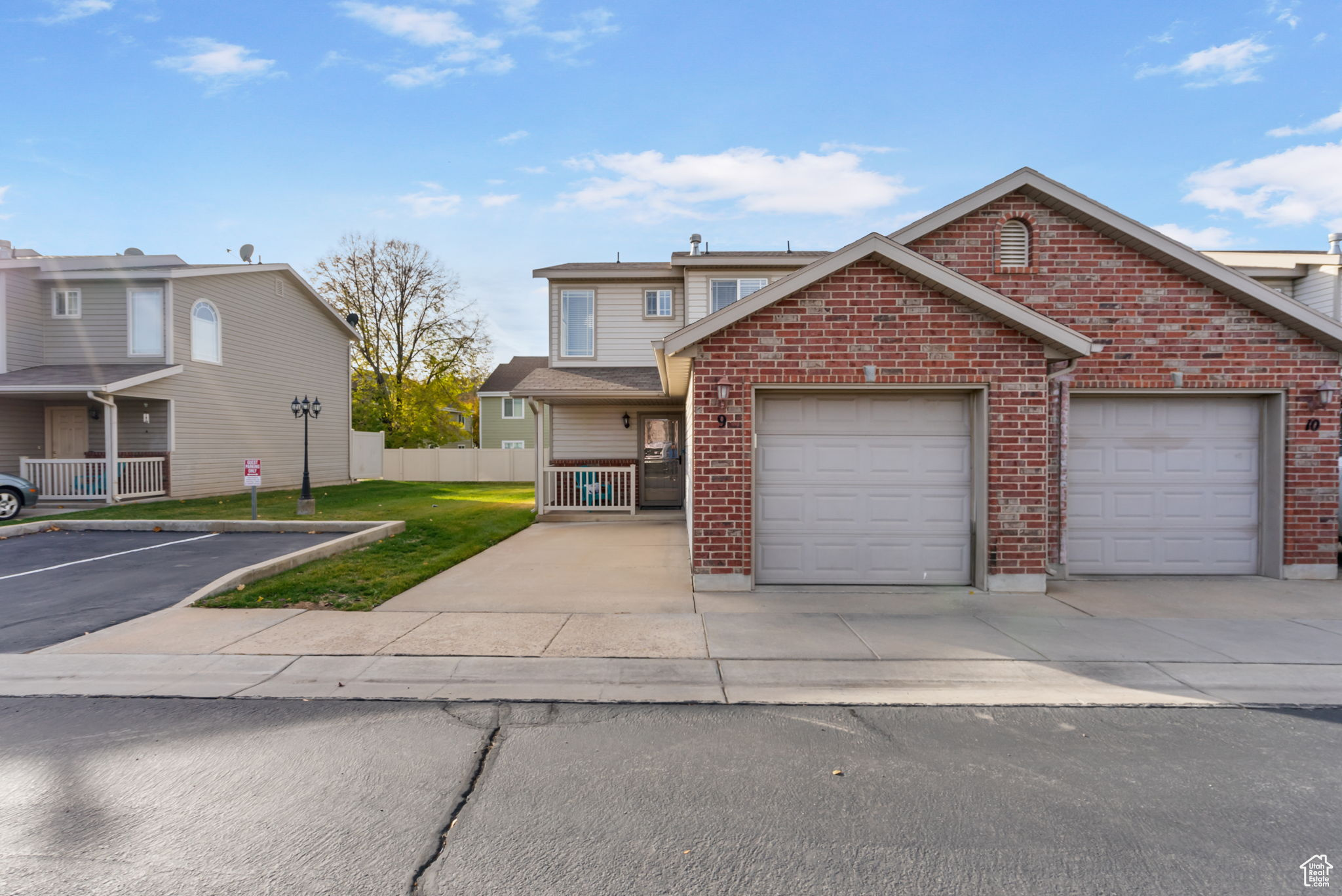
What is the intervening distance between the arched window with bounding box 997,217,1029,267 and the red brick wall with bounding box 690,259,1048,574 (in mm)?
1917

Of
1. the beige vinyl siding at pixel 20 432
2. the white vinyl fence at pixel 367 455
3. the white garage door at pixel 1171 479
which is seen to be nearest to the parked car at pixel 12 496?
the beige vinyl siding at pixel 20 432

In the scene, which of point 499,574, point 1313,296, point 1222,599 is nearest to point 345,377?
point 499,574

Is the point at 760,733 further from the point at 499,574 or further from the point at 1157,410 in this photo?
the point at 1157,410

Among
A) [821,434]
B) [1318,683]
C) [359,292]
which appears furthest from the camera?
[359,292]

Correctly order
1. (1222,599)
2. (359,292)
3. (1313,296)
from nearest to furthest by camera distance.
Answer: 1. (1222,599)
2. (1313,296)
3. (359,292)

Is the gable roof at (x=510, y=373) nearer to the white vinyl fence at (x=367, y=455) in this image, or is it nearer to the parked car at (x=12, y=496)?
the white vinyl fence at (x=367, y=455)

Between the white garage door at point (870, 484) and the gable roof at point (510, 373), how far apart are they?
25620 mm

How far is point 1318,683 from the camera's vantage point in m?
4.89

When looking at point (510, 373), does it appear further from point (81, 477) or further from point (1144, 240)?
point (1144, 240)

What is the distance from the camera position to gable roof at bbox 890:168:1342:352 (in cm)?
805

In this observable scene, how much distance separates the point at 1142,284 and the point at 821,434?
192 inches

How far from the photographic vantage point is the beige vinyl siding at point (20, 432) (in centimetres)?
1609

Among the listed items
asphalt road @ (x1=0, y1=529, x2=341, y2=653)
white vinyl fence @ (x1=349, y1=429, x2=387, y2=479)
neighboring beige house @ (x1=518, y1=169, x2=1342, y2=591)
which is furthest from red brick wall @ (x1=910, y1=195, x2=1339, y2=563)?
white vinyl fence @ (x1=349, y1=429, x2=387, y2=479)

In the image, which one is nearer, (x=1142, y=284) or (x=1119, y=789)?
(x=1119, y=789)
